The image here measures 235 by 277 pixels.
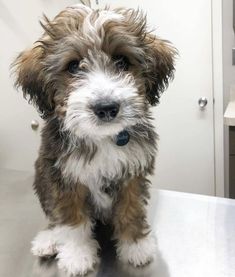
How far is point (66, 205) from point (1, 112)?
1056 mm

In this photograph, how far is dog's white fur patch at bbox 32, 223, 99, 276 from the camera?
1.06m

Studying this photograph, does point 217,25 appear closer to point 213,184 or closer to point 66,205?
point 213,184

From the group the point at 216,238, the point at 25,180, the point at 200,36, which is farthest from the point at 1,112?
the point at 216,238

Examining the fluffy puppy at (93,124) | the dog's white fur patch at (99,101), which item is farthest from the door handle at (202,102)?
the dog's white fur patch at (99,101)

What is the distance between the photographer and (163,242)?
1.15 m

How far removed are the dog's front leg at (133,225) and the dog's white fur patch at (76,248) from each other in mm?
70

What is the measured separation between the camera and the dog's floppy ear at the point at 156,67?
1.00 m

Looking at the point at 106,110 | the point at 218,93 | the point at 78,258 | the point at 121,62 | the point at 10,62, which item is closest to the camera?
the point at 106,110

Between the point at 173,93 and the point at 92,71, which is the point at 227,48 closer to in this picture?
the point at 173,93

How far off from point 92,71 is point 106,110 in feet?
0.38

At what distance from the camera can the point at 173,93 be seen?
2115 mm

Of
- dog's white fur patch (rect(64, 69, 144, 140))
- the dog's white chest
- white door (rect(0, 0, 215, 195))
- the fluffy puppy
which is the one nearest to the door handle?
white door (rect(0, 0, 215, 195))

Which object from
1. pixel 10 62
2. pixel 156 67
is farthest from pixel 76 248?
pixel 10 62

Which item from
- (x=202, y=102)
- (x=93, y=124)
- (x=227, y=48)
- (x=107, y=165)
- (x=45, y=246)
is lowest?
(x=202, y=102)
